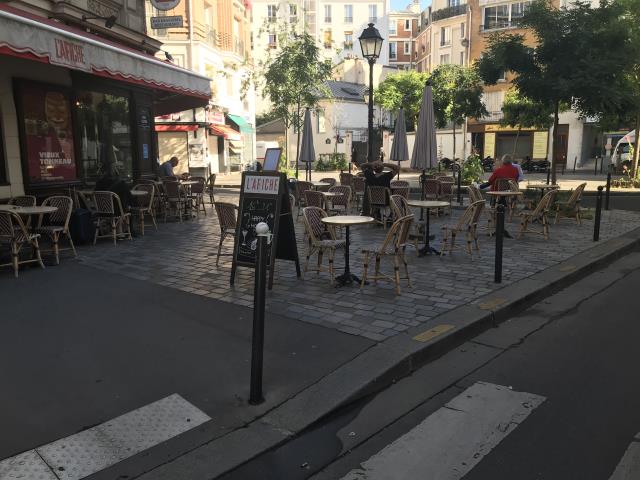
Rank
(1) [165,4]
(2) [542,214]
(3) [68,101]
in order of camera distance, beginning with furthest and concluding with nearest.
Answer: (1) [165,4]
(3) [68,101]
(2) [542,214]

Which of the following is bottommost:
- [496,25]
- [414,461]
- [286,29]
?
[414,461]

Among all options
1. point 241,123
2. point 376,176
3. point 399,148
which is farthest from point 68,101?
point 241,123

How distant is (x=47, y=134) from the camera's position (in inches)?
399

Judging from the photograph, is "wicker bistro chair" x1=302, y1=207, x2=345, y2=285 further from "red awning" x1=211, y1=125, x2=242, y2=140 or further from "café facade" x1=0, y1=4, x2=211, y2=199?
"red awning" x1=211, y1=125, x2=242, y2=140

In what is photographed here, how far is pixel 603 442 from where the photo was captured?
10.7 ft

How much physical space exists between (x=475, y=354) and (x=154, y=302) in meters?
3.45

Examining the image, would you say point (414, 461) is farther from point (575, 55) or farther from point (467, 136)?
point (467, 136)

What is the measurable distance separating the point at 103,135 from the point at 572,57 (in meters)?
11.2

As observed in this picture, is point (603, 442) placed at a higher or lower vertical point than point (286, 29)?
lower

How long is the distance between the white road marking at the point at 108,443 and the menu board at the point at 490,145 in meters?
42.9

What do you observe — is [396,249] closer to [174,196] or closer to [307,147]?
[174,196]

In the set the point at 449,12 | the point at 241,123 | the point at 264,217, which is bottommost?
the point at 264,217

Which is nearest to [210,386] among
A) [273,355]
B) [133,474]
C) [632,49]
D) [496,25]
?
[273,355]

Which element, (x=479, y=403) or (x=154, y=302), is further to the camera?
(x=154, y=302)
